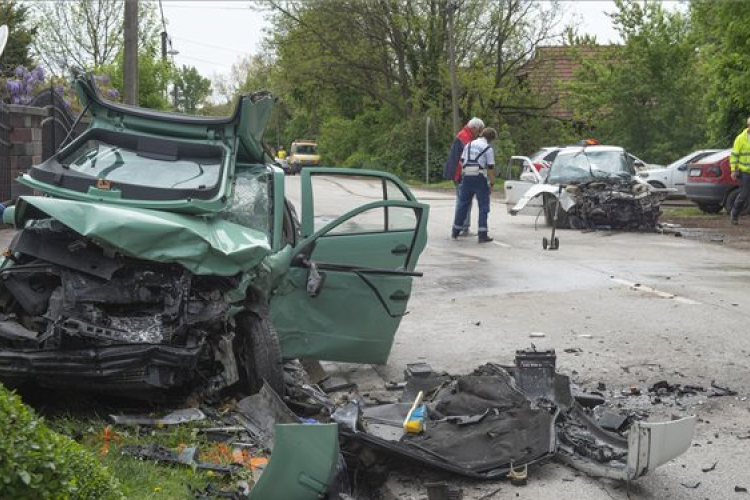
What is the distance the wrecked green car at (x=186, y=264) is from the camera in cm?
590

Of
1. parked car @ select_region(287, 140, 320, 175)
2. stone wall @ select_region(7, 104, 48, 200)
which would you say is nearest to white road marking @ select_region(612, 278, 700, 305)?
stone wall @ select_region(7, 104, 48, 200)

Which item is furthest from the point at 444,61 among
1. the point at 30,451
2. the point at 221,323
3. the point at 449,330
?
the point at 30,451

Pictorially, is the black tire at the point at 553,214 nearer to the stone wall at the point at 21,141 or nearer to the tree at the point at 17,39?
the stone wall at the point at 21,141

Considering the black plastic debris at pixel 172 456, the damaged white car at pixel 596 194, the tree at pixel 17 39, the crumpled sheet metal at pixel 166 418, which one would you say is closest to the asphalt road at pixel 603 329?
the black plastic debris at pixel 172 456

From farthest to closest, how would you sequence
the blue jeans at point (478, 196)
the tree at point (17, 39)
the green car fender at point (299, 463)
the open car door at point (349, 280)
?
the tree at point (17, 39)
the blue jeans at point (478, 196)
the open car door at point (349, 280)
the green car fender at point (299, 463)

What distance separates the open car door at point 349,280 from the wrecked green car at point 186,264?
11mm

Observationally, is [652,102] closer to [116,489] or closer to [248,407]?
[248,407]

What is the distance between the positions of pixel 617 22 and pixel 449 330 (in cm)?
2751

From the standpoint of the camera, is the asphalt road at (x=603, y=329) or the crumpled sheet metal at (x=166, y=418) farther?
the crumpled sheet metal at (x=166, y=418)

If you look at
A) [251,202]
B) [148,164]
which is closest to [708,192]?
[251,202]

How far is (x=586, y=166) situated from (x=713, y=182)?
3617mm

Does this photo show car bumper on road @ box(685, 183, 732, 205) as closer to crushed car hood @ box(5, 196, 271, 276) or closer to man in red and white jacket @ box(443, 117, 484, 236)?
man in red and white jacket @ box(443, 117, 484, 236)

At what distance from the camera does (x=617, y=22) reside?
3509 cm

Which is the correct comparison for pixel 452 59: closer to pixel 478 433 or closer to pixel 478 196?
pixel 478 196
